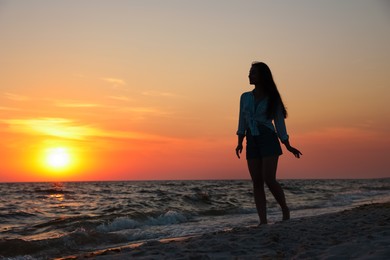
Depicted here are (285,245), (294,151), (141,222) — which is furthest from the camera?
(141,222)

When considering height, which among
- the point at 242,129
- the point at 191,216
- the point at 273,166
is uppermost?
the point at 242,129

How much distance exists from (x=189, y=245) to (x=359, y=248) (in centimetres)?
158

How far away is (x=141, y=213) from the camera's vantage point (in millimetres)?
11898

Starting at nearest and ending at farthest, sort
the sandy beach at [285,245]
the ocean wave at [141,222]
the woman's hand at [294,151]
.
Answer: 1. the sandy beach at [285,245]
2. the woman's hand at [294,151]
3. the ocean wave at [141,222]

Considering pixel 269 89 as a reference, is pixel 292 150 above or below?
below

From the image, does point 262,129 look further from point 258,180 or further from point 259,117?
point 258,180

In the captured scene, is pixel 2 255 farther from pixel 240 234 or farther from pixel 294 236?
pixel 294 236

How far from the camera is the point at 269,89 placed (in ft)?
18.5

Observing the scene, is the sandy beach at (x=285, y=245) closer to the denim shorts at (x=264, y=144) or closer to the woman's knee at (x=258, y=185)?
the woman's knee at (x=258, y=185)

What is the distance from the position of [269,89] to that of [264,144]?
29.6 inches

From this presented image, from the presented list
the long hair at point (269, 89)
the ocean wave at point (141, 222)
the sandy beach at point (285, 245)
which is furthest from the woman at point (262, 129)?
the ocean wave at point (141, 222)

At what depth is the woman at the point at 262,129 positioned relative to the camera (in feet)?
18.1

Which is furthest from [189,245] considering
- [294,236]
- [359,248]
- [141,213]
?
[141,213]

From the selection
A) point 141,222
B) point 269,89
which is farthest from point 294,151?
point 141,222
